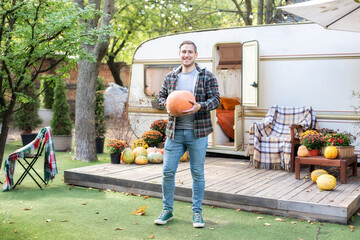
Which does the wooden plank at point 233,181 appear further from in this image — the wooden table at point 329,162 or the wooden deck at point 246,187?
the wooden table at point 329,162

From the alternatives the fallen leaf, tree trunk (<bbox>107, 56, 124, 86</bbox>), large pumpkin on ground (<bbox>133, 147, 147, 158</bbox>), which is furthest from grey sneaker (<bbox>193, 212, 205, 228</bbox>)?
tree trunk (<bbox>107, 56, 124, 86</bbox>)

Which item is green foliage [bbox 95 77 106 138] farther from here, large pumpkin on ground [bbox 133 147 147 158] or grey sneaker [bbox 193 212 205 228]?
grey sneaker [bbox 193 212 205 228]

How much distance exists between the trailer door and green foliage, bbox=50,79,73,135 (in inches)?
186

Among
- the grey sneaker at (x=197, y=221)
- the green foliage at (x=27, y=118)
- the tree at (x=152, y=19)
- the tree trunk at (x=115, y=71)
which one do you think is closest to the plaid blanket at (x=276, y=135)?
the grey sneaker at (x=197, y=221)

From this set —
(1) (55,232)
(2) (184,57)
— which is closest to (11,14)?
(2) (184,57)

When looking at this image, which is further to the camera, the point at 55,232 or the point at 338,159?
the point at 338,159

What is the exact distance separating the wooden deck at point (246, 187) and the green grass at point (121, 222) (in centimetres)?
12

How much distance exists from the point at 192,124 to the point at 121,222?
4.57 feet

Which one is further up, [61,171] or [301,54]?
[301,54]

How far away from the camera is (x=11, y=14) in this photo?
351 cm

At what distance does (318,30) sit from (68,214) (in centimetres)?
517

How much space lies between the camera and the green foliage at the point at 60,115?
10414mm

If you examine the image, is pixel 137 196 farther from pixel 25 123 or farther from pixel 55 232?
pixel 25 123

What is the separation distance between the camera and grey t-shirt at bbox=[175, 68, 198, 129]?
14.1ft
